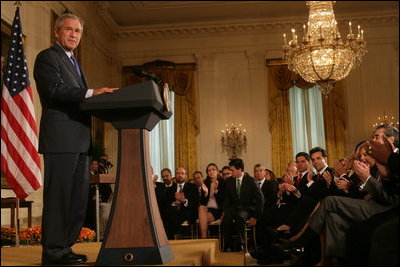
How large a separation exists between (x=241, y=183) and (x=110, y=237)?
14.9ft

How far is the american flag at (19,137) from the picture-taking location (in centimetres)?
431

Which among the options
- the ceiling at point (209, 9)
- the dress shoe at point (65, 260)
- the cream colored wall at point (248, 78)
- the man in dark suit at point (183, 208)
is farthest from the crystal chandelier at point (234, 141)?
the dress shoe at point (65, 260)

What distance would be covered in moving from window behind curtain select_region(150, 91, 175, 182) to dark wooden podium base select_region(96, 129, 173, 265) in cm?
986

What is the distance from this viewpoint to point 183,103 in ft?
42.0

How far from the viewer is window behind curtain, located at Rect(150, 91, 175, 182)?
12.7 m

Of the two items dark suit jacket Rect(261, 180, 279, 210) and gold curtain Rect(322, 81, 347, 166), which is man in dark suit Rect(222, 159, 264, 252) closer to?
dark suit jacket Rect(261, 180, 279, 210)

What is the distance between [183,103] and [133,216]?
10131mm

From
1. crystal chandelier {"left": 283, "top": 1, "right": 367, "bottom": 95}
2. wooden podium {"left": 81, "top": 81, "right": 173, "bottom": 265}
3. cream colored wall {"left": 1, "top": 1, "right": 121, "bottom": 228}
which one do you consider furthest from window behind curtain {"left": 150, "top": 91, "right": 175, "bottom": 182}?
wooden podium {"left": 81, "top": 81, "right": 173, "bottom": 265}

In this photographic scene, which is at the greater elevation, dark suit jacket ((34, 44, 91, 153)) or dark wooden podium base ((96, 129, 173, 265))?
dark suit jacket ((34, 44, 91, 153))

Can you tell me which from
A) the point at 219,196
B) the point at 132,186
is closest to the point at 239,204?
the point at 219,196

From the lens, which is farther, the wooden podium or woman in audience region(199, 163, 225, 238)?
woman in audience region(199, 163, 225, 238)

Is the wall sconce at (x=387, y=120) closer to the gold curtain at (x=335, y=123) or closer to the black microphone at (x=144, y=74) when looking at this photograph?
the gold curtain at (x=335, y=123)

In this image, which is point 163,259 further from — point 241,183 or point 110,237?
point 241,183

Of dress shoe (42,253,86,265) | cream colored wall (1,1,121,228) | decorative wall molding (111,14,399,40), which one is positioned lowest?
dress shoe (42,253,86,265)
